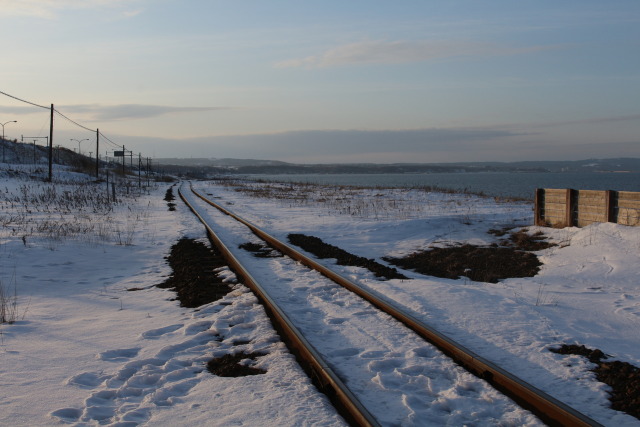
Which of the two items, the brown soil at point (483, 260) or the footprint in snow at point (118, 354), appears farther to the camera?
the brown soil at point (483, 260)

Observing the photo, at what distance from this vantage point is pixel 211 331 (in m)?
6.64

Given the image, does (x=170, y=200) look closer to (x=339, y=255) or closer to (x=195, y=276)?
(x=339, y=255)

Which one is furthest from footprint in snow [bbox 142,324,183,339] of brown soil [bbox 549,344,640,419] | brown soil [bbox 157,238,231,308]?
brown soil [bbox 549,344,640,419]

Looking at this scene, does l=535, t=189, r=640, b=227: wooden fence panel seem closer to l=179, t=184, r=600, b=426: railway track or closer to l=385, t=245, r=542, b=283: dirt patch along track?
l=385, t=245, r=542, b=283: dirt patch along track

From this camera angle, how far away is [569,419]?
13.2 feet

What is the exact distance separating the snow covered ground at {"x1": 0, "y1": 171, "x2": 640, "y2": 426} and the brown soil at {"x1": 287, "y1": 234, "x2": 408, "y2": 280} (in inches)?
14.4

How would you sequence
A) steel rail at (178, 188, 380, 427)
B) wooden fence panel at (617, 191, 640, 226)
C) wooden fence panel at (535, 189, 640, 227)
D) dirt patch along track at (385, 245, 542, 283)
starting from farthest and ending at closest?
wooden fence panel at (535, 189, 640, 227) → wooden fence panel at (617, 191, 640, 226) → dirt patch along track at (385, 245, 542, 283) → steel rail at (178, 188, 380, 427)

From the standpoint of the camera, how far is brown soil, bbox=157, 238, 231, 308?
8516mm

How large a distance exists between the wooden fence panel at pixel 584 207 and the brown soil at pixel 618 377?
8.29 m

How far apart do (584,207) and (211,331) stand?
1190 cm

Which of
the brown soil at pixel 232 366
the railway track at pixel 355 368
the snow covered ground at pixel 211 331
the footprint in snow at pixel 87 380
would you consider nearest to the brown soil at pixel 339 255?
the snow covered ground at pixel 211 331

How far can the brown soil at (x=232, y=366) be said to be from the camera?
5285 mm

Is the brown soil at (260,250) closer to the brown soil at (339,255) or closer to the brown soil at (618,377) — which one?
the brown soil at (339,255)

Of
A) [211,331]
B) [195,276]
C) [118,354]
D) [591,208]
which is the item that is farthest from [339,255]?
[118,354]
